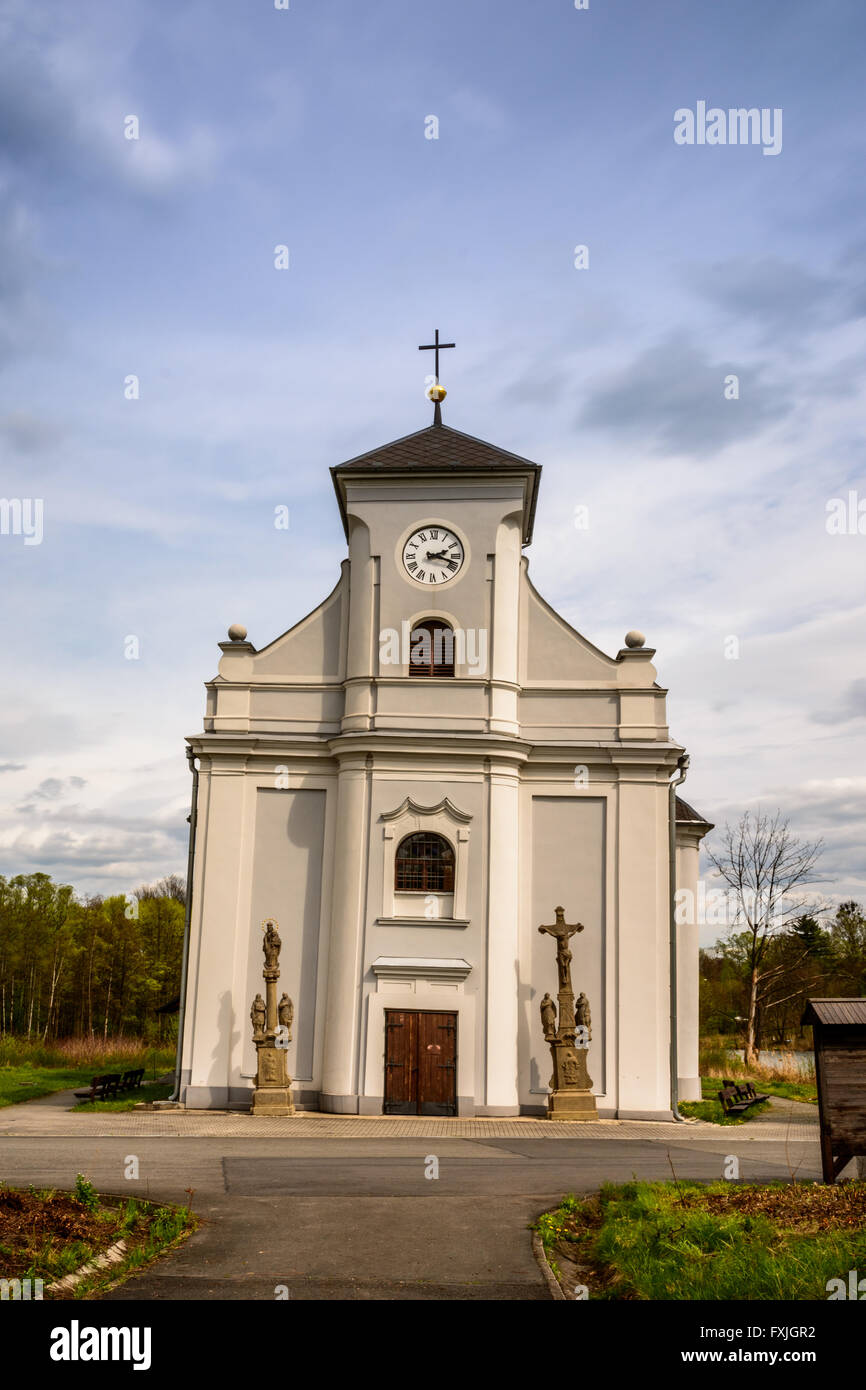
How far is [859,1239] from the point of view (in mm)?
7699

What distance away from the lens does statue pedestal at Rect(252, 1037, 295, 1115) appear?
70.7 ft

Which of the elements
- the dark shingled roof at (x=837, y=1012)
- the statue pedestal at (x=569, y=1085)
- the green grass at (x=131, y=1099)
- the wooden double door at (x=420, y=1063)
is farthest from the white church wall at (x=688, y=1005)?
the dark shingled roof at (x=837, y=1012)

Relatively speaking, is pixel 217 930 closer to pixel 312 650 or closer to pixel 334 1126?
pixel 334 1126

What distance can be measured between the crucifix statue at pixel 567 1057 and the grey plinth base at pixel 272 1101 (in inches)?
191

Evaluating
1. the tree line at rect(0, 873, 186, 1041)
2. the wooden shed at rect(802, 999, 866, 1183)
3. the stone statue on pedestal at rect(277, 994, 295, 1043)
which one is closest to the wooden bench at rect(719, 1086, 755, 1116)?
the stone statue on pedestal at rect(277, 994, 295, 1043)

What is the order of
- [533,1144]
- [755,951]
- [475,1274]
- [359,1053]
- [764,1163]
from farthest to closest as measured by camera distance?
[755,951], [359,1053], [533,1144], [764,1163], [475,1274]

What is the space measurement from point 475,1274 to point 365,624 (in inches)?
662

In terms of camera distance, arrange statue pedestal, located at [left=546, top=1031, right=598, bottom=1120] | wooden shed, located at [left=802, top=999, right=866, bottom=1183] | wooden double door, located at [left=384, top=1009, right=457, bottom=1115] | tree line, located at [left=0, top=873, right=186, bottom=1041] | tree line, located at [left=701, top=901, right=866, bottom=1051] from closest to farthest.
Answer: wooden shed, located at [left=802, top=999, right=866, bottom=1183] → statue pedestal, located at [left=546, top=1031, right=598, bottom=1120] → wooden double door, located at [left=384, top=1009, right=457, bottom=1115] → tree line, located at [left=701, top=901, right=866, bottom=1051] → tree line, located at [left=0, top=873, right=186, bottom=1041]

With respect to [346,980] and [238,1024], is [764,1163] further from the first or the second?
[238,1024]

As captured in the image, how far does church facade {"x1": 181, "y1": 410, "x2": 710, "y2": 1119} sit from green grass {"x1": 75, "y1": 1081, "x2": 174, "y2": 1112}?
1.36 metres

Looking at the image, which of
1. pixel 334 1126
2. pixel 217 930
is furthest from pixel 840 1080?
pixel 217 930

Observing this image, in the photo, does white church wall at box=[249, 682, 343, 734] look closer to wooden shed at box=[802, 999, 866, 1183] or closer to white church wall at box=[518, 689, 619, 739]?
white church wall at box=[518, 689, 619, 739]

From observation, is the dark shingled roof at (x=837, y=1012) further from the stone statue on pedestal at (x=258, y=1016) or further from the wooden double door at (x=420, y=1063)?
the stone statue on pedestal at (x=258, y=1016)
